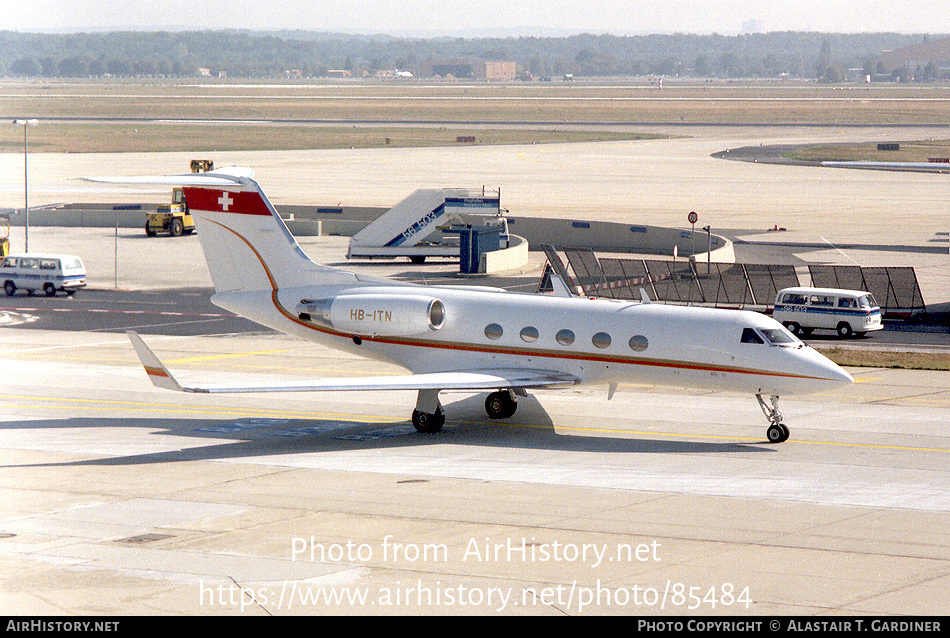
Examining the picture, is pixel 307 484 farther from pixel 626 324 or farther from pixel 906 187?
pixel 906 187

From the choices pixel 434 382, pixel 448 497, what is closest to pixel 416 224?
pixel 434 382

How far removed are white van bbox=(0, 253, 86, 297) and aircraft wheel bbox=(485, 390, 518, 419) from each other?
92.7 feet

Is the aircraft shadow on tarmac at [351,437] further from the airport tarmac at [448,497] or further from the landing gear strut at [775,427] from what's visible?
the landing gear strut at [775,427]

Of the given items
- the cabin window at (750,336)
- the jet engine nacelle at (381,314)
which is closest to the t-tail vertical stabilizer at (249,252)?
the jet engine nacelle at (381,314)

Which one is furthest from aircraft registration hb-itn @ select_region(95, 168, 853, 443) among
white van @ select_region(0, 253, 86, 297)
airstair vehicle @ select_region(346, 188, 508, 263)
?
airstair vehicle @ select_region(346, 188, 508, 263)

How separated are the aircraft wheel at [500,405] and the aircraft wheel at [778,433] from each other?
20.4 feet

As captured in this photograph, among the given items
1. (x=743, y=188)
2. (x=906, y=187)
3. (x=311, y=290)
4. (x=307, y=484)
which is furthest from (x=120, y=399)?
(x=906, y=187)

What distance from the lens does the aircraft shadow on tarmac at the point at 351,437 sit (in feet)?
85.5

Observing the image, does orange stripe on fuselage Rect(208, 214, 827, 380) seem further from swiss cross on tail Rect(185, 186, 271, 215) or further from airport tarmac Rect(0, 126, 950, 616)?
airport tarmac Rect(0, 126, 950, 616)

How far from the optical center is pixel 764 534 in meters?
19.2

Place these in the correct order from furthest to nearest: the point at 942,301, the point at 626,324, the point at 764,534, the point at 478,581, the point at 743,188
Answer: the point at 743,188 → the point at 942,301 → the point at 626,324 → the point at 764,534 → the point at 478,581

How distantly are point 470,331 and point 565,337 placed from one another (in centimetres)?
232

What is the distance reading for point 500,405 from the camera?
29.6m
